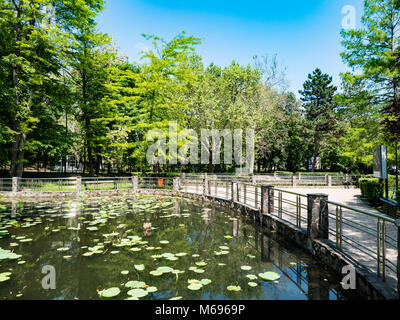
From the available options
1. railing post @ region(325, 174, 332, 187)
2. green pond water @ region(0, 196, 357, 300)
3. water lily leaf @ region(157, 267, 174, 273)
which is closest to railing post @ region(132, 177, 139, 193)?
green pond water @ region(0, 196, 357, 300)

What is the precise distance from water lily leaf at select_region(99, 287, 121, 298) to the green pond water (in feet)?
0.05

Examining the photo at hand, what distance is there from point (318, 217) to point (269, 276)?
81.7 inches

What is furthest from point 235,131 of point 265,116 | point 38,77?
point 38,77

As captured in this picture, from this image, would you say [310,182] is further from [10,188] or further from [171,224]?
[10,188]

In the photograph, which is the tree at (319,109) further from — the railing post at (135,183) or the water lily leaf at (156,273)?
the water lily leaf at (156,273)

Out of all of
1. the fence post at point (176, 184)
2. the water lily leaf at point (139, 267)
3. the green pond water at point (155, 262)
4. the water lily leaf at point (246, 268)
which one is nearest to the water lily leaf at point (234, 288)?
the green pond water at point (155, 262)

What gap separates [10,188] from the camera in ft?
51.7

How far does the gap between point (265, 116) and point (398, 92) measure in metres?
15.1

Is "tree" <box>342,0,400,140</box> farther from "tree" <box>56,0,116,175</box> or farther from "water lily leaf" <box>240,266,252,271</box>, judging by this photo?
"tree" <box>56,0,116,175</box>

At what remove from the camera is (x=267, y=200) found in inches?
336

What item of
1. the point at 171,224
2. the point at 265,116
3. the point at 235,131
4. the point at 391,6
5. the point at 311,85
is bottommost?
the point at 171,224

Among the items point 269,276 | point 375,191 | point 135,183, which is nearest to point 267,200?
point 269,276

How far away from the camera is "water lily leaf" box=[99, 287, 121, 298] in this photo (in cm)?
357

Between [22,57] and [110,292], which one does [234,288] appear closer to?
[110,292]
